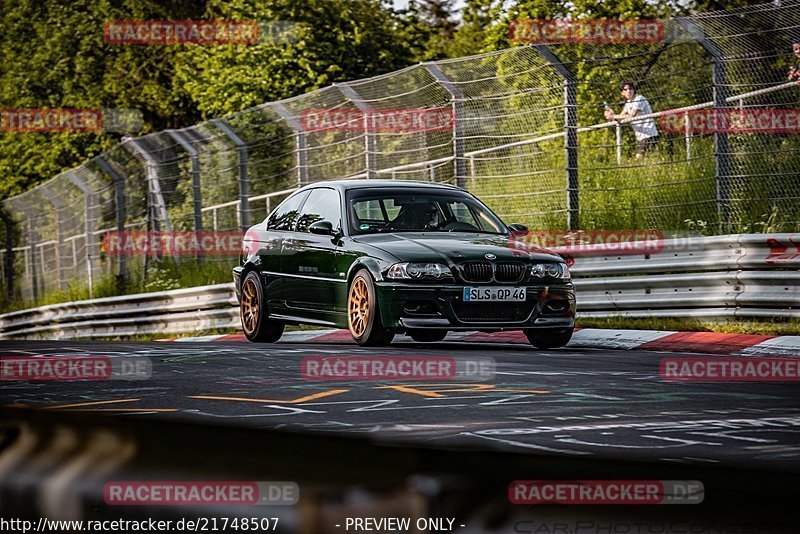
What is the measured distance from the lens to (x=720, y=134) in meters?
12.9

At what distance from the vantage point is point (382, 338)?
1073 cm

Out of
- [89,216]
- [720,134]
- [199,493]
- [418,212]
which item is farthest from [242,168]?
[199,493]

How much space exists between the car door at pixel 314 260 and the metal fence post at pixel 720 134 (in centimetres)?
372

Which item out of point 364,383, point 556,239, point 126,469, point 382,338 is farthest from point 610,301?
point 126,469

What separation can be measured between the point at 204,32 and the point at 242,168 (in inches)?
471

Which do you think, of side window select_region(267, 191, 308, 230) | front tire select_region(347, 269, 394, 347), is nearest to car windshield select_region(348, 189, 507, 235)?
front tire select_region(347, 269, 394, 347)

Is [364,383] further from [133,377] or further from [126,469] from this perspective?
[126,469]

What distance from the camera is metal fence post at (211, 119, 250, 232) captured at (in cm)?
1948

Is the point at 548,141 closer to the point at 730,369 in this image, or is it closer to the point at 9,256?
the point at 730,369

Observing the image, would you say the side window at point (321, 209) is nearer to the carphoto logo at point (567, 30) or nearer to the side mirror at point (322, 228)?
the side mirror at point (322, 228)

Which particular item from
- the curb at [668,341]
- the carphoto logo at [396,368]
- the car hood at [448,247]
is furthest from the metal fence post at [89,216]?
the carphoto logo at [396,368]

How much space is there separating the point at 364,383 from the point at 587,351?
3.45m

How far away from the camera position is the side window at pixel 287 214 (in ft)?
41.9

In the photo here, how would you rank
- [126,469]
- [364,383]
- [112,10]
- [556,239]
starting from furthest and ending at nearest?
1. [112,10]
2. [556,239]
3. [364,383]
4. [126,469]
